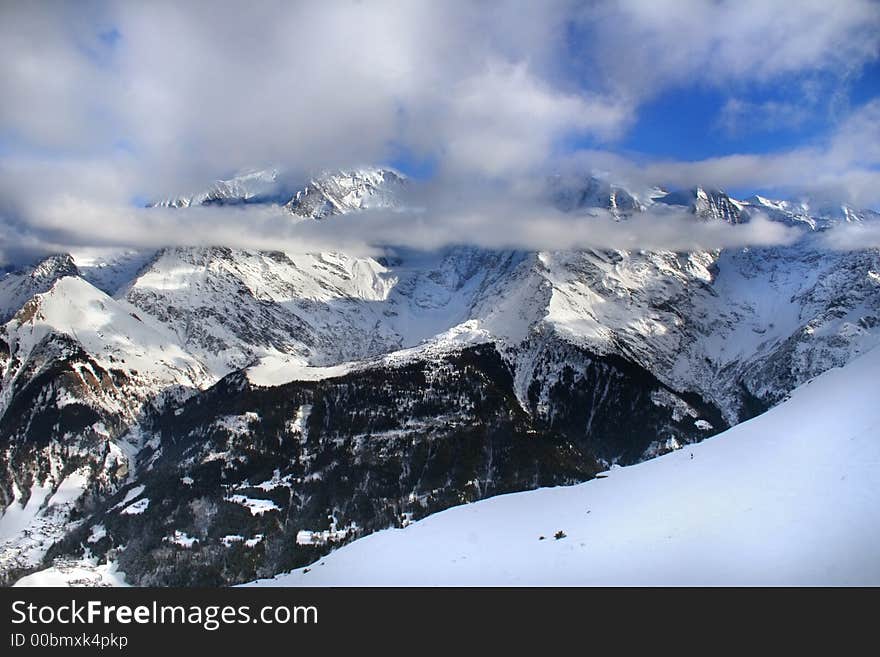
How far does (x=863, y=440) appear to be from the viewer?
29.1 metres

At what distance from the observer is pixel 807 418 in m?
34.7

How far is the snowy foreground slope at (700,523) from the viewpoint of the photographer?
926 inches

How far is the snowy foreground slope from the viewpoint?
77.2 ft

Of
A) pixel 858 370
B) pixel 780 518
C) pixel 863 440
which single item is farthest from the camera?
pixel 858 370

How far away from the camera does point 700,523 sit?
27141mm
